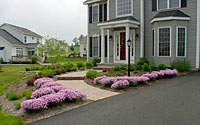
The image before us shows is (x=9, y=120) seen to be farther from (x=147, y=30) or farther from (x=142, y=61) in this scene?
(x=147, y=30)

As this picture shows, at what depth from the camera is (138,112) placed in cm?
430

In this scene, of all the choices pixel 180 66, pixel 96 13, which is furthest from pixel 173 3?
pixel 96 13

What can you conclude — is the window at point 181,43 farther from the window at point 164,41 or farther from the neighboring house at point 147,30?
the window at point 164,41

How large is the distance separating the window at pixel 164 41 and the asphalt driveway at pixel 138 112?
6.94 metres

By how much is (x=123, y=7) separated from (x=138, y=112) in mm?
11951

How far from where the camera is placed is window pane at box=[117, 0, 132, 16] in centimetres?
1437

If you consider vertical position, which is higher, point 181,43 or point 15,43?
point 15,43

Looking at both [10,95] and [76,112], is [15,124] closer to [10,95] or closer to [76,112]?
[76,112]

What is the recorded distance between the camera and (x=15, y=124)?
3.74 m

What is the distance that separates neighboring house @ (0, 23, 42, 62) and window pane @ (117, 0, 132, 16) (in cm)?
2108

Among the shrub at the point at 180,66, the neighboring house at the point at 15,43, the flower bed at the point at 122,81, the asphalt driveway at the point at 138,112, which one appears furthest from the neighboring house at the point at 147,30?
the neighboring house at the point at 15,43

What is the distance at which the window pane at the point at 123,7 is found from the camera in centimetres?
1437

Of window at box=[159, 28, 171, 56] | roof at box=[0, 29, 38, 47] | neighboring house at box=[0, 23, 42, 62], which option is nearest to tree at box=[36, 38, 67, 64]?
window at box=[159, 28, 171, 56]

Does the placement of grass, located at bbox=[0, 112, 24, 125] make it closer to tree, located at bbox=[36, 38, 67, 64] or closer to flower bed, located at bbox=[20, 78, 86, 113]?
flower bed, located at bbox=[20, 78, 86, 113]
